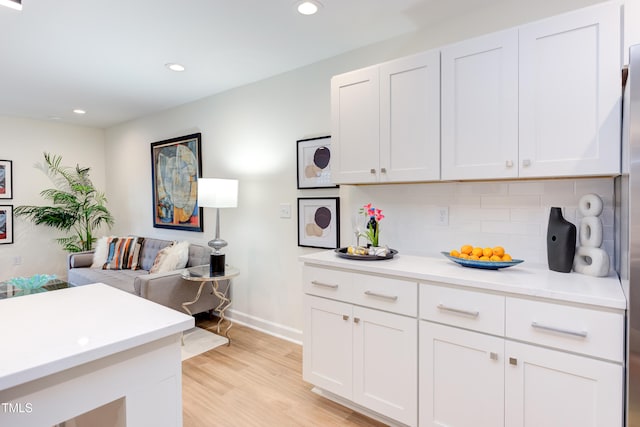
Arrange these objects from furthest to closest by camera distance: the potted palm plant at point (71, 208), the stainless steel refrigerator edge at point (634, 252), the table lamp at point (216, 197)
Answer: the potted palm plant at point (71, 208)
the table lamp at point (216, 197)
the stainless steel refrigerator edge at point (634, 252)

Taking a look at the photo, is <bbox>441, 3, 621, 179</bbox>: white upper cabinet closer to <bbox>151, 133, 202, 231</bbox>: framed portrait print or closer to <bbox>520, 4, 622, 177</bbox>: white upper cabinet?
<bbox>520, 4, 622, 177</bbox>: white upper cabinet

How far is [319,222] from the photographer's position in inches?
116

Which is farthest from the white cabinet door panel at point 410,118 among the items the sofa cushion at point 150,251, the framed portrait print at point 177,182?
the sofa cushion at point 150,251

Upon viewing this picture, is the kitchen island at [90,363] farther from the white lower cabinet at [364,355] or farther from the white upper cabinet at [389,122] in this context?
the white upper cabinet at [389,122]

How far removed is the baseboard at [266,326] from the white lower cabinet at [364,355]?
0.91m

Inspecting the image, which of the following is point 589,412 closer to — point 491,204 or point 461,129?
point 491,204

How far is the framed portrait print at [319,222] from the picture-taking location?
9.32ft

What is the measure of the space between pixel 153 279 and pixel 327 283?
181cm

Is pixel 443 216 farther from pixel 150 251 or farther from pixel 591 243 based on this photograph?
pixel 150 251

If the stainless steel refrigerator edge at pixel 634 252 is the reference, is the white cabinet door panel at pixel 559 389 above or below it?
below

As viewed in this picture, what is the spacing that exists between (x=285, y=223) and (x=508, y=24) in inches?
88.3

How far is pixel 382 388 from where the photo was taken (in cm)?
191

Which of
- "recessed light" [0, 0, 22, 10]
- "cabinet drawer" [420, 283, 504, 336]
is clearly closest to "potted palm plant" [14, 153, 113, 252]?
"recessed light" [0, 0, 22, 10]

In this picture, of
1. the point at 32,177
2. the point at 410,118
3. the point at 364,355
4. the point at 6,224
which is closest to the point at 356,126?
the point at 410,118
